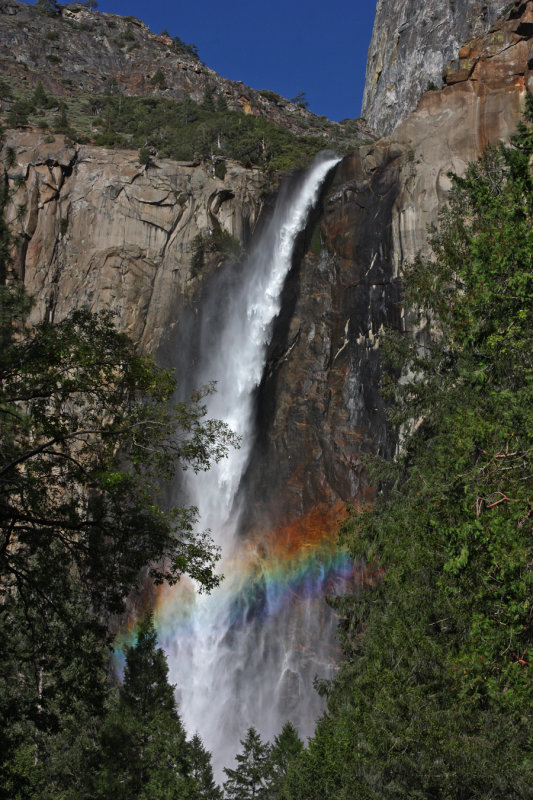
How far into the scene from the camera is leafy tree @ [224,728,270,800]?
2202 centimetres

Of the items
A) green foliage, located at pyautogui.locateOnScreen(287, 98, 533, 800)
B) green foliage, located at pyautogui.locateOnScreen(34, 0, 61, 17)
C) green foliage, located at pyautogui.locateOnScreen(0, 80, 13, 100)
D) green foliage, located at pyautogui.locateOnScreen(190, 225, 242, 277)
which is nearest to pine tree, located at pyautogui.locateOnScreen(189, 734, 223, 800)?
green foliage, located at pyautogui.locateOnScreen(287, 98, 533, 800)

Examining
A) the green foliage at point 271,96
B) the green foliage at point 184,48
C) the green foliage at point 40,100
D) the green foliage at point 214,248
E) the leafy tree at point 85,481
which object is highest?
the green foliage at point 184,48

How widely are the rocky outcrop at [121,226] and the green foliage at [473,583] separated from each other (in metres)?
27.7

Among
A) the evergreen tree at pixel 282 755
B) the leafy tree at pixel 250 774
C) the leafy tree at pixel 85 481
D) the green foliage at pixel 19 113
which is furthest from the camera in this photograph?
the green foliage at pixel 19 113

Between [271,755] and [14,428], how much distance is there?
59.8 ft

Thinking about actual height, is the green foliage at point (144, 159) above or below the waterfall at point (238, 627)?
above

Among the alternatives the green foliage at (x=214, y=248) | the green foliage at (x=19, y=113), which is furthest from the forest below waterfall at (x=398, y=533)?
the green foliage at (x=19, y=113)

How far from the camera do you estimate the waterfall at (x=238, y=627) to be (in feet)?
87.7

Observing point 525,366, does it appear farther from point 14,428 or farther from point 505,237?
point 14,428

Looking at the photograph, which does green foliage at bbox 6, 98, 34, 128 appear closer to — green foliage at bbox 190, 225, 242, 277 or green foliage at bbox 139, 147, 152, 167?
green foliage at bbox 139, 147, 152, 167

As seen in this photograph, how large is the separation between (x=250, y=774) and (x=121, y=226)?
31.5 metres

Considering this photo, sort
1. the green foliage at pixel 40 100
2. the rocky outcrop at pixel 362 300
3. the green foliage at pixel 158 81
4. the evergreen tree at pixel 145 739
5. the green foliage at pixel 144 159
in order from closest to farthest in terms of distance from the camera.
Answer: the evergreen tree at pixel 145 739
the rocky outcrop at pixel 362 300
the green foliage at pixel 144 159
the green foliage at pixel 40 100
the green foliage at pixel 158 81

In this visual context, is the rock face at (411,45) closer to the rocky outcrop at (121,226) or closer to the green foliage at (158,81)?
the green foliage at (158,81)

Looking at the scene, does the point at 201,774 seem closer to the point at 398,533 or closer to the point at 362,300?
the point at 398,533
